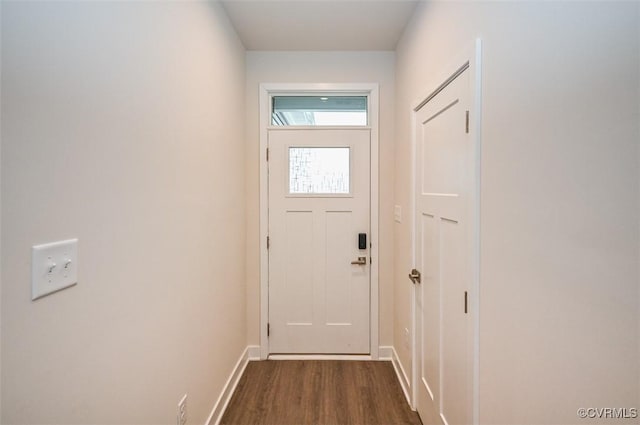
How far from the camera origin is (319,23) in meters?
2.22

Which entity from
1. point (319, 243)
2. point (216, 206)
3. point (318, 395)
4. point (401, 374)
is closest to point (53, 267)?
point (216, 206)

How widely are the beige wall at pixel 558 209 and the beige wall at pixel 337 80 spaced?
1.40 m

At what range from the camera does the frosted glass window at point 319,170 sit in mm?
2672

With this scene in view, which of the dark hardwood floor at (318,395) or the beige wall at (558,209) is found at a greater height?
the beige wall at (558,209)

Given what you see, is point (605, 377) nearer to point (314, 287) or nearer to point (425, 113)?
point (425, 113)

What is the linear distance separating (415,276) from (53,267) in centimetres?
179

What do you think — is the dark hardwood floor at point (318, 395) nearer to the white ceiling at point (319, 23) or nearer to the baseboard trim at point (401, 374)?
the baseboard trim at point (401, 374)

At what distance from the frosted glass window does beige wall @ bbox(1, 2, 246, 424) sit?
0.95 meters

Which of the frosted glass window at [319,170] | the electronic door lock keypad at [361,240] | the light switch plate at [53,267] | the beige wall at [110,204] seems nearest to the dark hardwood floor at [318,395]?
the beige wall at [110,204]

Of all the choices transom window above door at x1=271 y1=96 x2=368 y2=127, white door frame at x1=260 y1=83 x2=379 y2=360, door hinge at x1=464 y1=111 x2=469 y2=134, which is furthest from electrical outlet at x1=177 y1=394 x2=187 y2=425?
transom window above door at x1=271 y1=96 x2=368 y2=127

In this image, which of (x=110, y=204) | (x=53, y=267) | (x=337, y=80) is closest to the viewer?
(x=53, y=267)

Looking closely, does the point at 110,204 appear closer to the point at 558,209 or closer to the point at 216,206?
the point at 216,206

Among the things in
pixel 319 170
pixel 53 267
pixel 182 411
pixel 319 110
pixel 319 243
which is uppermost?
pixel 319 110

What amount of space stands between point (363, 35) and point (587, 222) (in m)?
2.19
